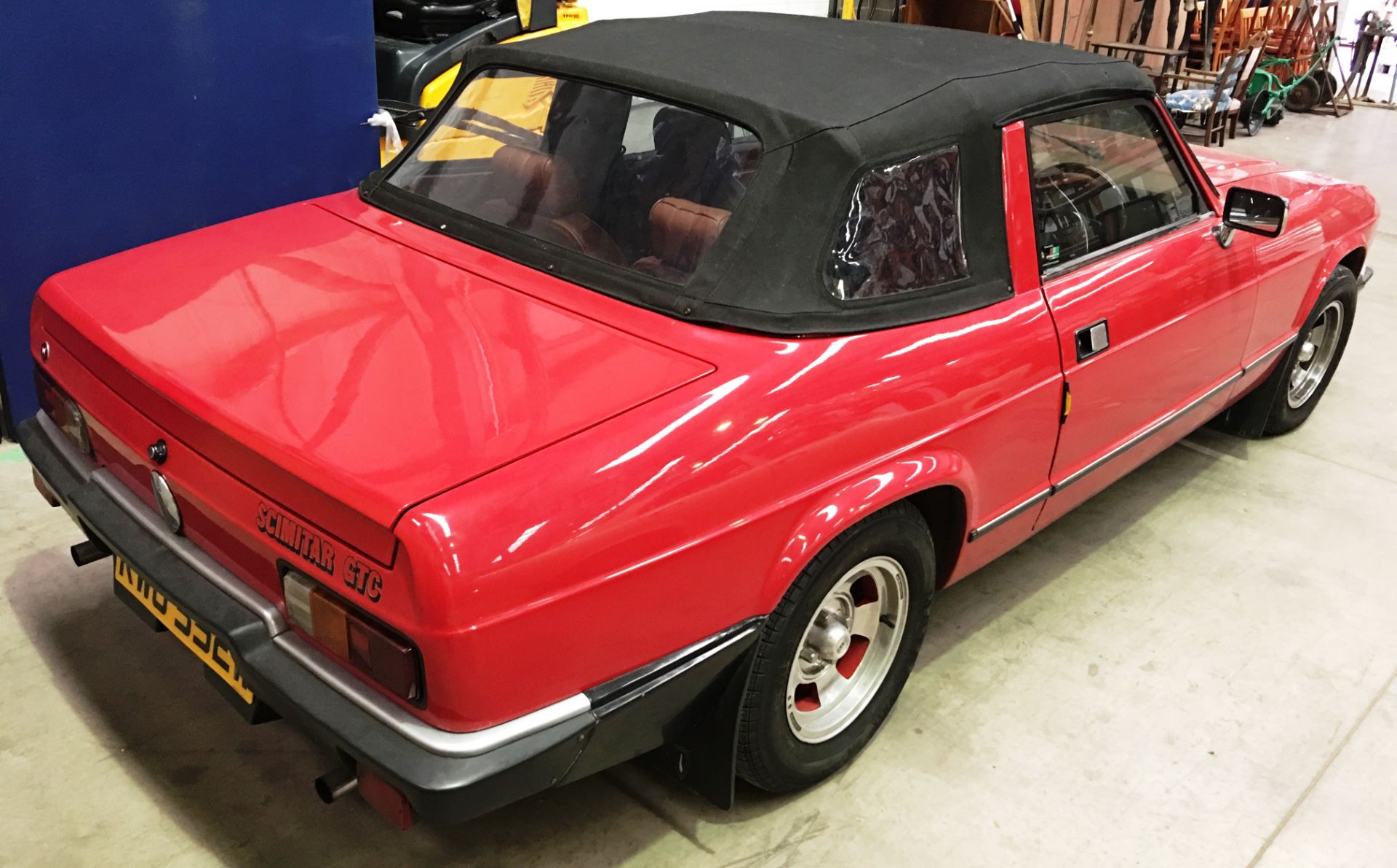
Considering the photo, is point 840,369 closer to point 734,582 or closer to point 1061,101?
point 734,582

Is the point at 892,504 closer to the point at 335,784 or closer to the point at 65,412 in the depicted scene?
the point at 335,784

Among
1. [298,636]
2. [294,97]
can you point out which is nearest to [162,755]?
[298,636]

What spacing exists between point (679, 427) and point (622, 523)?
0.20 m

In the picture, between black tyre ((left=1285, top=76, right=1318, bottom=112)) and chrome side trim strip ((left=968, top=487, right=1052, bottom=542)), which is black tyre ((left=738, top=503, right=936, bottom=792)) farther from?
black tyre ((left=1285, top=76, right=1318, bottom=112))

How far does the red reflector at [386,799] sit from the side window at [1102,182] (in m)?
1.79

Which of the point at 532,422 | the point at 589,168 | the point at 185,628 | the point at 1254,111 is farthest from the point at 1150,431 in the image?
the point at 1254,111

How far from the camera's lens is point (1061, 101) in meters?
2.74

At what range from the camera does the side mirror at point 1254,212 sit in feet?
10.1

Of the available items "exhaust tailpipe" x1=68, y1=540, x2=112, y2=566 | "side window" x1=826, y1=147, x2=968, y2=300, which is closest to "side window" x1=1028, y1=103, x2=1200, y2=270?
"side window" x1=826, y1=147, x2=968, y2=300

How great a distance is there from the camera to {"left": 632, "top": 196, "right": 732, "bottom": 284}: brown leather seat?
7.66 ft

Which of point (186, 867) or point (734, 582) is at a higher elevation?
point (734, 582)

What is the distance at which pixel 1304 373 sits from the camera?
4.39 meters

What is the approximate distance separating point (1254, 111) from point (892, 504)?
31.9 ft

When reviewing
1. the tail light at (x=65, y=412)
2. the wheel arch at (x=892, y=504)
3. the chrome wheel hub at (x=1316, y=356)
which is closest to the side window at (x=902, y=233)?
the wheel arch at (x=892, y=504)
